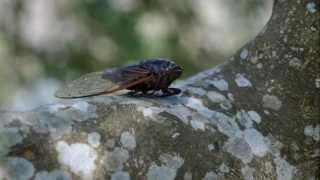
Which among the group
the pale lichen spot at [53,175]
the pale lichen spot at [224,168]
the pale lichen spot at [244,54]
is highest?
the pale lichen spot at [244,54]

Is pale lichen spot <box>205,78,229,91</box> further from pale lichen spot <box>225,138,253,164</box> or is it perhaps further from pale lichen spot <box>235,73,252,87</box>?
pale lichen spot <box>225,138,253,164</box>

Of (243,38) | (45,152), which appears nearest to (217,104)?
(45,152)

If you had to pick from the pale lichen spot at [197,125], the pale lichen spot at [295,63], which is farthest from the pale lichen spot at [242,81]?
the pale lichen spot at [197,125]

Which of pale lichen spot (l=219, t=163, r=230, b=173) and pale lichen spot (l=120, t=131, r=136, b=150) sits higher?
pale lichen spot (l=120, t=131, r=136, b=150)

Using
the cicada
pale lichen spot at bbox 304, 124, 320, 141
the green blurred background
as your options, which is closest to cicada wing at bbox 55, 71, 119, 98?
the cicada

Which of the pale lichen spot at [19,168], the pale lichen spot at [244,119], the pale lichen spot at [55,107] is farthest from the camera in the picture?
the pale lichen spot at [244,119]

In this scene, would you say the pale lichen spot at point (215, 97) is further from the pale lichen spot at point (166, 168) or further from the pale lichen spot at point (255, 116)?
the pale lichen spot at point (166, 168)

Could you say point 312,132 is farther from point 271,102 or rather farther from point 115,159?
point 115,159

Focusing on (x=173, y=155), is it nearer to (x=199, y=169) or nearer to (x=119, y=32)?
(x=199, y=169)
